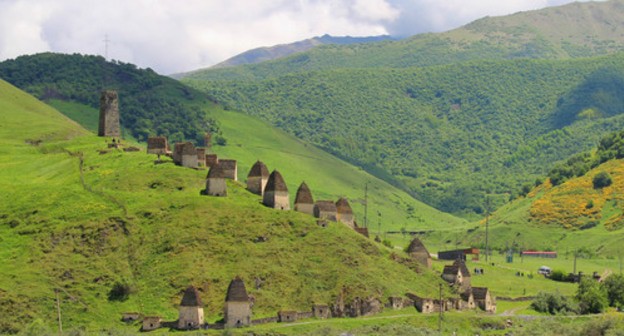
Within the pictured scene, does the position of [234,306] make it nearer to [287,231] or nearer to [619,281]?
[287,231]

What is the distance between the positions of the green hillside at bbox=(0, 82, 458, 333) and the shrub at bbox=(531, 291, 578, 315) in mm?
16833

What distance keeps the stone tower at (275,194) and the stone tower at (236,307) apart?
1052 inches

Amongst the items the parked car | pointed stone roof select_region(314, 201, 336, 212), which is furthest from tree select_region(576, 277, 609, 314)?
pointed stone roof select_region(314, 201, 336, 212)

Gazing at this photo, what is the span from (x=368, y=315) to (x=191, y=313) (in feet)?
71.6

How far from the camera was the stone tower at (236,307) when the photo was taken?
121688mm

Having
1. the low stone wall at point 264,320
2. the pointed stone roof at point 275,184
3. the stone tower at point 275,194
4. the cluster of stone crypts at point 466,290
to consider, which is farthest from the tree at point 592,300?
the low stone wall at point 264,320

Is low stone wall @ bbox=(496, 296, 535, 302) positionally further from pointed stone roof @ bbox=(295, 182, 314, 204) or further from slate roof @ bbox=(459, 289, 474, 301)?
pointed stone roof @ bbox=(295, 182, 314, 204)

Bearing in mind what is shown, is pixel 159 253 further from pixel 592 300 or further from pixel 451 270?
pixel 592 300

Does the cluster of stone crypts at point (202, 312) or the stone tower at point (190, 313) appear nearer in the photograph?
the stone tower at point (190, 313)

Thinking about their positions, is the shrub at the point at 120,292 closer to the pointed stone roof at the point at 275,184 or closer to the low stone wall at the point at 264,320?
the low stone wall at the point at 264,320

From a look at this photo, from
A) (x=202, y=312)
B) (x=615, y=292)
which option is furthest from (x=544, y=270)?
(x=202, y=312)

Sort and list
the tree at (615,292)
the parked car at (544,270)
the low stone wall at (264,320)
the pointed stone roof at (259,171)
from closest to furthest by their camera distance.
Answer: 1. the low stone wall at (264,320)
2. the pointed stone roof at (259,171)
3. the tree at (615,292)
4. the parked car at (544,270)

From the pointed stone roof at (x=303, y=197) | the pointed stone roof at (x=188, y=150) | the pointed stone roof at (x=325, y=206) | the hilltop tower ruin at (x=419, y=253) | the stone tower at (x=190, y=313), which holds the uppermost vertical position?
the pointed stone roof at (x=188, y=150)

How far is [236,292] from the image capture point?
12244cm
